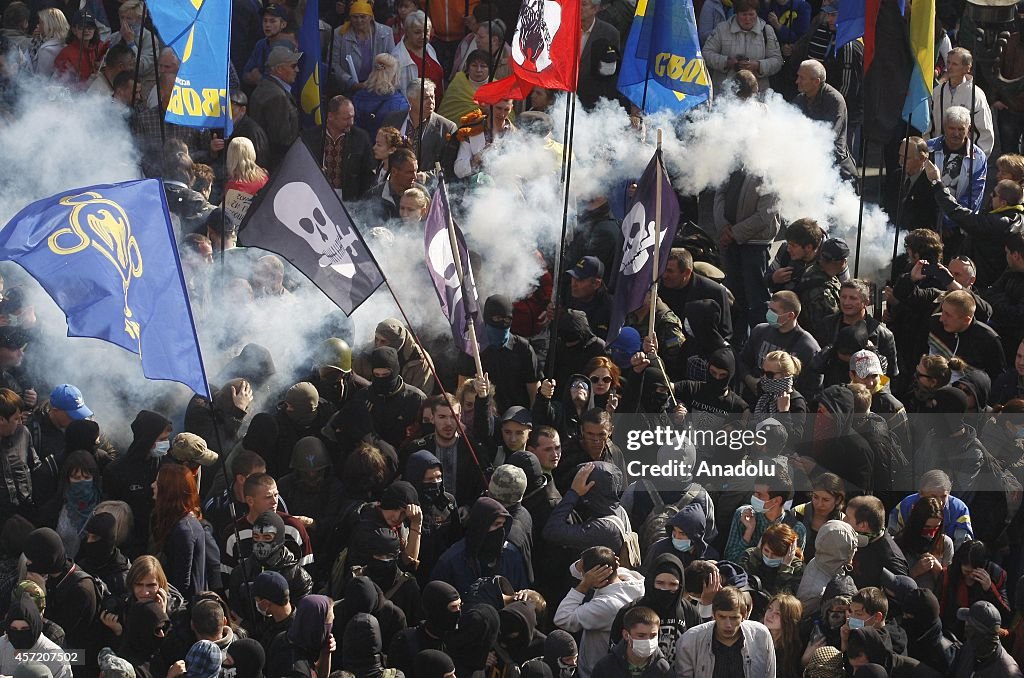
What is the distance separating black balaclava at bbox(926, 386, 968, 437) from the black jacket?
4.09m

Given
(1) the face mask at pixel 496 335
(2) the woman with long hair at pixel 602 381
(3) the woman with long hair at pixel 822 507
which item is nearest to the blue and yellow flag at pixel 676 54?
(1) the face mask at pixel 496 335

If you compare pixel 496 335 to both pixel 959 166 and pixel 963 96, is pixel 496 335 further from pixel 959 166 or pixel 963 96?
pixel 963 96

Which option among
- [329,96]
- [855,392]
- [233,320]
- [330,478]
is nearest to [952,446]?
[855,392]

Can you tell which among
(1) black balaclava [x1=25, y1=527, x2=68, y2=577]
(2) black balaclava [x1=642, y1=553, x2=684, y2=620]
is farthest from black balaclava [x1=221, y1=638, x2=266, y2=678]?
(2) black balaclava [x1=642, y1=553, x2=684, y2=620]

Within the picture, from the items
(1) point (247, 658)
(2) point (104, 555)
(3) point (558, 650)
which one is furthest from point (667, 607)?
(2) point (104, 555)

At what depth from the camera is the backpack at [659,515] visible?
997 centimetres

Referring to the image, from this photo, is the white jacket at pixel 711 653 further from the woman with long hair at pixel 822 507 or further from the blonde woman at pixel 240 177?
the blonde woman at pixel 240 177

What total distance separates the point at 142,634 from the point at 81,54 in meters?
6.18

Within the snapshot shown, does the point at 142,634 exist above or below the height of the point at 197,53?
below

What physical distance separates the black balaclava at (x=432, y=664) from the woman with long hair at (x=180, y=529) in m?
1.46

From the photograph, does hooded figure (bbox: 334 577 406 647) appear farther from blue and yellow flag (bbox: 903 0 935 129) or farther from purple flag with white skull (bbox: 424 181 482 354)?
blue and yellow flag (bbox: 903 0 935 129)

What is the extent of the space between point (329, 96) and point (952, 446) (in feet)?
19.0

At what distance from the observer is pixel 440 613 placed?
354 inches

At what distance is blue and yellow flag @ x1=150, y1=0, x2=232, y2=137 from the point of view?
12133 millimetres
